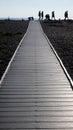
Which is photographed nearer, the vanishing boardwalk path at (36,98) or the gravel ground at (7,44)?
the vanishing boardwalk path at (36,98)

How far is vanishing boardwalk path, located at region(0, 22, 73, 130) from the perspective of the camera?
9570 millimetres

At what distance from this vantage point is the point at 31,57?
826 inches

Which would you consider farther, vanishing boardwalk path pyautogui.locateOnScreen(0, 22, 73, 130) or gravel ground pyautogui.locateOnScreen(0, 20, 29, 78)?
gravel ground pyautogui.locateOnScreen(0, 20, 29, 78)

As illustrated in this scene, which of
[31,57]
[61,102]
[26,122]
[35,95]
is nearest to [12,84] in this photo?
[35,95]

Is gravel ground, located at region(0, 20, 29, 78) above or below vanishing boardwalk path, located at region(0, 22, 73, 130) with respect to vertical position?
below

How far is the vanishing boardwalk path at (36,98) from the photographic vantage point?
377 inches

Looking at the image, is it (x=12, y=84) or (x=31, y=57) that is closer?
(x=12, y=84)

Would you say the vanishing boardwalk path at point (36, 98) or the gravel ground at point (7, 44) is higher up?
the vanishing boardwalk path at point (36, 98)

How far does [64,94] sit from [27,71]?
175 inches

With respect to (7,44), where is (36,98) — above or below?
above

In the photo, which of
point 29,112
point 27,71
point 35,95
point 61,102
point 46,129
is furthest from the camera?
point 27,71

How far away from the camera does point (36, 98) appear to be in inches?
465

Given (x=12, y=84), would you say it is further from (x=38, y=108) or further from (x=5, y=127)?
(x=5, y=127)

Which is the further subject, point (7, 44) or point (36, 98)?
point (7, 44)
